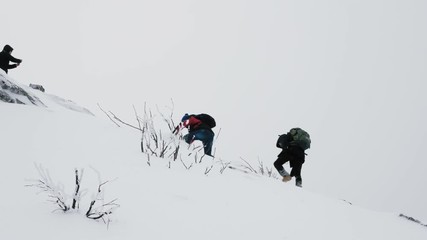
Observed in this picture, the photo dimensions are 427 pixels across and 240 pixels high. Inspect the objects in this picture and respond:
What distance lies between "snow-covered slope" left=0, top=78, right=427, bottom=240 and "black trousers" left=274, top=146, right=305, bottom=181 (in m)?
3.28

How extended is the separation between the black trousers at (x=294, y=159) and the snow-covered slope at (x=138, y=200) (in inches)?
129

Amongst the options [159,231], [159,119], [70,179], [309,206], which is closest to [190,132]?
[159,119]

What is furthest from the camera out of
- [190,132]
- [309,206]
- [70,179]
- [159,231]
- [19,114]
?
[190,132]

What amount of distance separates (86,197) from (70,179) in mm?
333

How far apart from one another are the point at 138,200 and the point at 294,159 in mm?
5226

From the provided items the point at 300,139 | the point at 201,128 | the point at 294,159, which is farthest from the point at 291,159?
the point at 201,128

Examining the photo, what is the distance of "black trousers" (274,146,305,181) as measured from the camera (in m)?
6.97

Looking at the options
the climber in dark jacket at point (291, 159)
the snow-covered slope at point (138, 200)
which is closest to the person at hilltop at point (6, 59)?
the snow-covered slope at point (138, 200)

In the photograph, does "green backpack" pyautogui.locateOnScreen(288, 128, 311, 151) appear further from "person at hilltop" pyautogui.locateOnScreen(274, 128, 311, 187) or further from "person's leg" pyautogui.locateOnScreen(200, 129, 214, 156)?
"person's leg" pyautogui.locateOnScreen(200, 129, 214, 156)

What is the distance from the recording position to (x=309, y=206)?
3.31 meters

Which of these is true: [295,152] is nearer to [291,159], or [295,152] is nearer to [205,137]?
[291,159]

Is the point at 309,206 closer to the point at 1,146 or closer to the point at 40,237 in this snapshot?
the point at 40,237

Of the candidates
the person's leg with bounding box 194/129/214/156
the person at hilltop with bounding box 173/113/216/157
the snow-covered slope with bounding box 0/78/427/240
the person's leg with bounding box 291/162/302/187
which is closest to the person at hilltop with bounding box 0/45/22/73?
the person at hilltop with bounding box 173/113/216/157

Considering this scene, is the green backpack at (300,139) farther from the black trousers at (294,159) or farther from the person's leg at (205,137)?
the person's leg at (205,137)
